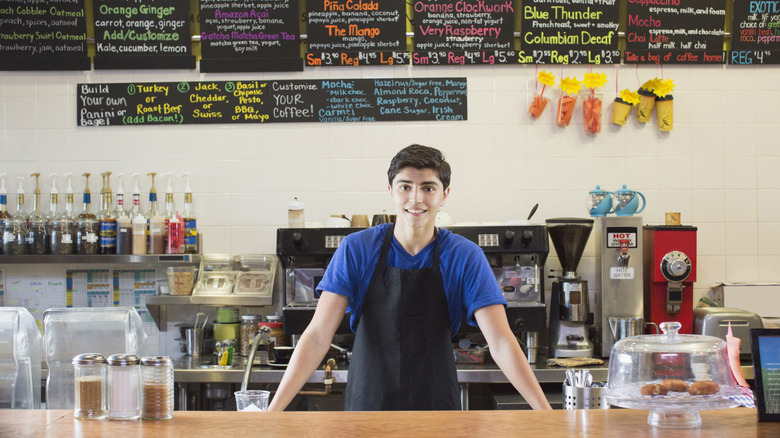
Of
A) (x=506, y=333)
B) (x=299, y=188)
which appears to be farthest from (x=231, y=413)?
(x=299, y=188)

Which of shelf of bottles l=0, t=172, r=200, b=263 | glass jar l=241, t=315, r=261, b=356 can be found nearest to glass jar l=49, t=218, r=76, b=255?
shelf of bottles l=0, t=172, r=200, b=263

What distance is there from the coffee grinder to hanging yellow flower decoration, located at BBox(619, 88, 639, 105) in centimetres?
85

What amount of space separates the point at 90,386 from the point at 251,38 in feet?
10.1

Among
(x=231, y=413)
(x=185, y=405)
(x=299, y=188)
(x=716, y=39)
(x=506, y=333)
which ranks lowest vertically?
(x=185, y=405)

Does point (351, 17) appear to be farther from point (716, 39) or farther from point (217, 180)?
point (716, 39)

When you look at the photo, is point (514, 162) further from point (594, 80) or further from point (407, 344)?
point (407, 344)

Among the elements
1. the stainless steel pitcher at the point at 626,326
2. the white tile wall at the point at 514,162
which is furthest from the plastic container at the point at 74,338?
the stainless steel pitcher at the point at 626,326

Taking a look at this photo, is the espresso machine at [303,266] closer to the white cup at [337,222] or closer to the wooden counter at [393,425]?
the white cup at [337,222]

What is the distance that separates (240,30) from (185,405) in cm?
220

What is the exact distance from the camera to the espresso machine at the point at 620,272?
13.5 feet

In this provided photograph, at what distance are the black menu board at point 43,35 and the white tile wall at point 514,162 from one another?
21.5 inches

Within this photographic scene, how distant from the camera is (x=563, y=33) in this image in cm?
455

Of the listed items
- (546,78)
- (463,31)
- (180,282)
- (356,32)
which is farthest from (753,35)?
(180,282)

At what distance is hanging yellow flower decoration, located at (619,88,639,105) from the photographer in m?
4.50
